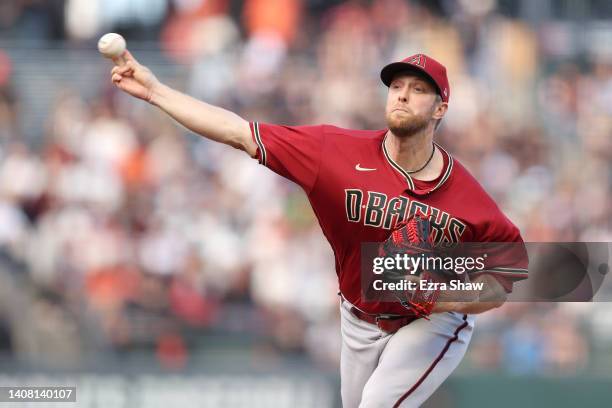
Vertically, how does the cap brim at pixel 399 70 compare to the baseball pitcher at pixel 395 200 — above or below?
above

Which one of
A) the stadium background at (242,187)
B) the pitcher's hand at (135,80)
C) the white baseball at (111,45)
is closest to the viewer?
the white baseball at (111,45)

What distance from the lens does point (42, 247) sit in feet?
35.6

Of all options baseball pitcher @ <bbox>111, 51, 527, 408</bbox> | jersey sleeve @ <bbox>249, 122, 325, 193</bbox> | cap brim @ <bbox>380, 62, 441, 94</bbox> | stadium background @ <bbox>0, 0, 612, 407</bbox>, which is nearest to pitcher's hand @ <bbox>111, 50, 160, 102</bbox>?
baseball pitcher @ <bbox>111, 51, 527, 408</bbox>

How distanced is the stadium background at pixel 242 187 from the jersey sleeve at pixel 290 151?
13.4ft

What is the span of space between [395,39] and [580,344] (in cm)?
434

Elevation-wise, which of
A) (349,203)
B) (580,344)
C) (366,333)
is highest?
(349,203)

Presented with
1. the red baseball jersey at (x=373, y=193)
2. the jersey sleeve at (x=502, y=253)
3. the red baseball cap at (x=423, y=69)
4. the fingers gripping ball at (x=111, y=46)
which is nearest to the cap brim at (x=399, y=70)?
the red baseball cap at (x=423, y=69)

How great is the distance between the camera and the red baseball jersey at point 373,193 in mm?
5570

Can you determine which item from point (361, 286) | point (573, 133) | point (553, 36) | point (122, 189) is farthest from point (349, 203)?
point (553, 36)

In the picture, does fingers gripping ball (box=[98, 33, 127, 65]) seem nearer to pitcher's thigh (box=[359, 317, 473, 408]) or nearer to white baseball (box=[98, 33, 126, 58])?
white baseball (box=[98, 33, 126, 58])

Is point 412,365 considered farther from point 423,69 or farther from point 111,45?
point 111,45

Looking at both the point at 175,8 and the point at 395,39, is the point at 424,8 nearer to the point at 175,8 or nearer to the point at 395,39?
the point at 395,39

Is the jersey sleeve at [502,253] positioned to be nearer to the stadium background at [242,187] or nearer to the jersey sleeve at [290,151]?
the jersey sleeve at [290,151]

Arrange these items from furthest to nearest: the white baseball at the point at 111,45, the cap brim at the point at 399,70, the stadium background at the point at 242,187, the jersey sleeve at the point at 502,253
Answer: the stadium background at the point at 242,187
the jersey sleeve at the point at 502,253
the cap brim at the point at 399,70
the white baseball at the point at 111,45
